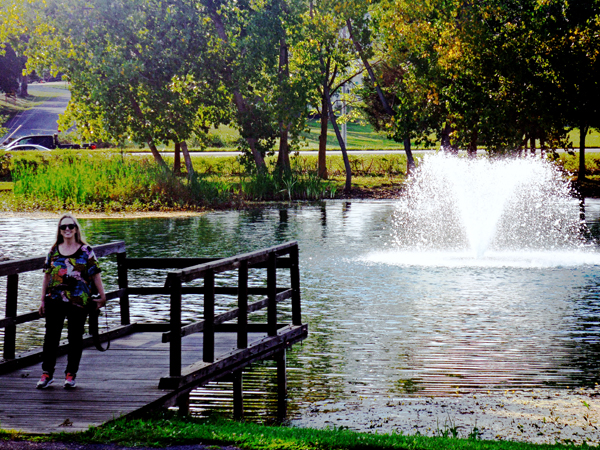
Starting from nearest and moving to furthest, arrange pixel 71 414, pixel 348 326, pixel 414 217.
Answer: pixel 71 414, pixel 348 326, pixel 414 217

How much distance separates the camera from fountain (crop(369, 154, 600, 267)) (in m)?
21.4

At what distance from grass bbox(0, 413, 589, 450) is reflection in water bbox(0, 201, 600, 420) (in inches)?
79.2

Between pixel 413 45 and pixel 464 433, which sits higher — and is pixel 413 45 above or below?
above

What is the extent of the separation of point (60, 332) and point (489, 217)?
851 inches

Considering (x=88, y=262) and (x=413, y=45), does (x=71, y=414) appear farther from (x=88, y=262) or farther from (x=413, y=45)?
(x=413, y=45)

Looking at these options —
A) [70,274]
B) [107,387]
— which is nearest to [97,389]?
[107,387]

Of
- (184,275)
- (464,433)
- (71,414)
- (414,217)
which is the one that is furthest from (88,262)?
(414,217)

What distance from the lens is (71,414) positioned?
732 centimetres

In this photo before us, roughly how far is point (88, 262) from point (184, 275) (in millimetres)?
923

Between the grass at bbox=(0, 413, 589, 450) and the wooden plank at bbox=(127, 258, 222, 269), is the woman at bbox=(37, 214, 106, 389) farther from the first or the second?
the wooden plank at bbox=(127, 258, 222, 269)

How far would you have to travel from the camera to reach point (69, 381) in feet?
26.6

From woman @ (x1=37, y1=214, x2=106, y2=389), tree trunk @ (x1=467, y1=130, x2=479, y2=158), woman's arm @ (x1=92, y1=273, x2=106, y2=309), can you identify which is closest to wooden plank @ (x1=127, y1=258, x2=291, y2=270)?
woman's arm @ (x1=92, y1=273, x2=106, y2=309)

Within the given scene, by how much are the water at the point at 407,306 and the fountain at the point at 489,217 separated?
0.18 meters

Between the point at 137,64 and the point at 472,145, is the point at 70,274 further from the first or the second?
the point at 472,145
